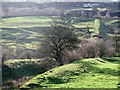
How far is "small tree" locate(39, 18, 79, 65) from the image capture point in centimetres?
5303

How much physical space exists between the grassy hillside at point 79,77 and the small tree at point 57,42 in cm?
1034

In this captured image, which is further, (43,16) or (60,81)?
(43,16)

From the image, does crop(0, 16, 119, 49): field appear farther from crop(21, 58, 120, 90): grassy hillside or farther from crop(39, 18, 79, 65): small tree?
crop(21, 58, 120, 90): grassy hillside

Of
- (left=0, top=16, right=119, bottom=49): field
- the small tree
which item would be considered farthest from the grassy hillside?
(left=0, top=16, right=119, bottom=49): field

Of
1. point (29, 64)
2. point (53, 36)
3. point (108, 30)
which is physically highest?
point (53, 36)

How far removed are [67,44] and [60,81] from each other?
20.4 m

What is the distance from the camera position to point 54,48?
175 ft

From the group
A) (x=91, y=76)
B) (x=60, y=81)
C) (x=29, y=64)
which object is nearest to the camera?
(x=60, y=81)

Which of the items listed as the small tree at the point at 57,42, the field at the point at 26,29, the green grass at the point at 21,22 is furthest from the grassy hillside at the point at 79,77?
the green grass at the point at 21,22

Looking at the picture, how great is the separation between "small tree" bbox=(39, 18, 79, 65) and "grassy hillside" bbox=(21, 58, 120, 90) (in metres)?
10.3

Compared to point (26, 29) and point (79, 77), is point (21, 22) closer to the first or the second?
point (26, 29)

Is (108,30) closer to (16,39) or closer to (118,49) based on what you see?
(16,39)

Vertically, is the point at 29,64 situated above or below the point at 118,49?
above

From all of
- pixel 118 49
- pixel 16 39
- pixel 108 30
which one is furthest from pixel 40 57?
pixel 108 30
